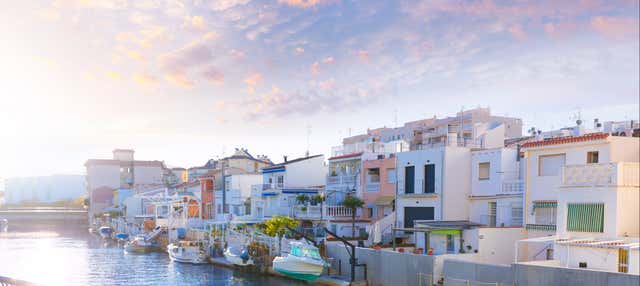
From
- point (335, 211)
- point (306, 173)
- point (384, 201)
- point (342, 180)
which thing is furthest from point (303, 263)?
point (306, 173)

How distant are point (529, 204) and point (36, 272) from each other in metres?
37.3

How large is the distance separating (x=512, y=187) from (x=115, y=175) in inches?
4145

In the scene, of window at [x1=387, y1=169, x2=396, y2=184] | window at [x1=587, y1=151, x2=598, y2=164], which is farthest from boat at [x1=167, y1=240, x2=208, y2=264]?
window at [x1=587, y1=151, x2=598, y2=164]

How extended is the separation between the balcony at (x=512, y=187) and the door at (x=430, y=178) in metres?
4.99

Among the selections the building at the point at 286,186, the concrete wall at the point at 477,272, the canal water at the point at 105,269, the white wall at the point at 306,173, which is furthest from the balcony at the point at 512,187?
the white wall at the point at 306,173

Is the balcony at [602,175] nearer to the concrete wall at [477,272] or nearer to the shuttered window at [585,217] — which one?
the shuttered window at [585,217]

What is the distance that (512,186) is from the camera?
35.3m

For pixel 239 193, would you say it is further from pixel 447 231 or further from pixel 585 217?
pixel 585 217

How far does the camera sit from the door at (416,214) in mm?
40000

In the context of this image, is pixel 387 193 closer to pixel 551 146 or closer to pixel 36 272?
pixel 551 146

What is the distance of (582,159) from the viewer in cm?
2945

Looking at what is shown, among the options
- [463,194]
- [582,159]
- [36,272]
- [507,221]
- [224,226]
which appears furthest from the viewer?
[224,226]

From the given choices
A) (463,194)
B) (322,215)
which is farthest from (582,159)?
(322,215)

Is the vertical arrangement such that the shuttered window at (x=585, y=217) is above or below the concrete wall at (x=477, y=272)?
above
